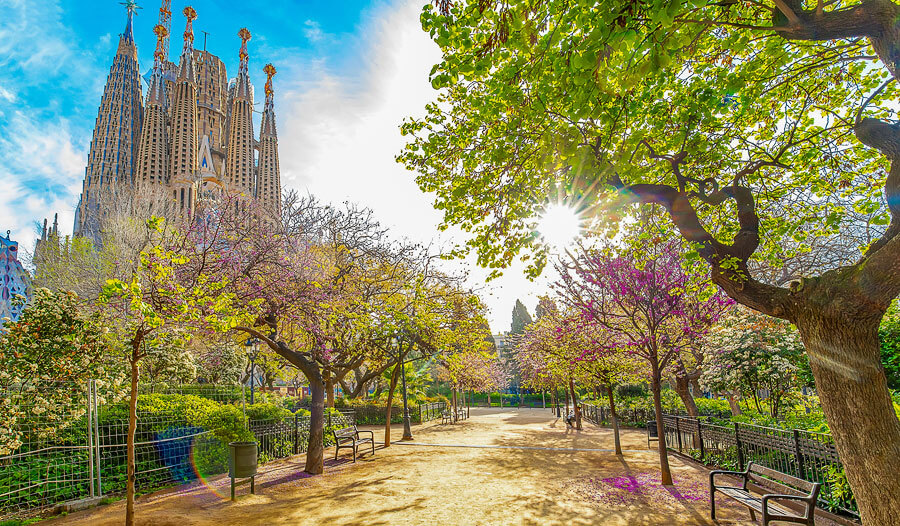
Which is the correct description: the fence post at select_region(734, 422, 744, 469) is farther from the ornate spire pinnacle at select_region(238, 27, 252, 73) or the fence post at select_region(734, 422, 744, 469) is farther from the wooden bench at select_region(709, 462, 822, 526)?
the ornate spire pinnacle at select_region(238, 27, 252, 73)

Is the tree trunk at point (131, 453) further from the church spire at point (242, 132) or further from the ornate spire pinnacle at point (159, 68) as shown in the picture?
the church spire at point (242, 132)

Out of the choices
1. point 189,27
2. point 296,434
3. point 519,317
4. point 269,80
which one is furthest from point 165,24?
point 296,434

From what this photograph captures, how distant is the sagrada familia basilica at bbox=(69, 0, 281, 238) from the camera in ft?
289

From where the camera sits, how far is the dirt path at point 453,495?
686 cm

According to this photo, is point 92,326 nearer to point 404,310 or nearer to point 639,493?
point 404,310

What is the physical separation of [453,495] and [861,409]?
6677mm

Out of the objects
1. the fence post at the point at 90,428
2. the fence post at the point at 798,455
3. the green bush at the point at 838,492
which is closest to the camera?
the green bush at the point at 838,492

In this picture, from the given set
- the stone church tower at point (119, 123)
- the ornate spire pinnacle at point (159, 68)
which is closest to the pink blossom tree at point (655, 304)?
the stone church tower at point (119, 123)

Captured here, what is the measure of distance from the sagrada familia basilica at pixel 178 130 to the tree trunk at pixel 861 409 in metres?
81.9

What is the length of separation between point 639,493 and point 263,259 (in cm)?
892

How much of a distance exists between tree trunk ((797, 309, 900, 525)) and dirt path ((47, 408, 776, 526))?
3570 mm

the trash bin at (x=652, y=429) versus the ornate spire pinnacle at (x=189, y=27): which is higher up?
the ornate spire pinnacle at (x=189, y=27)

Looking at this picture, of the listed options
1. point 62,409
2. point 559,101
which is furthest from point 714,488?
point 62,409

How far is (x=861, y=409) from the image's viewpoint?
11.7 ft
